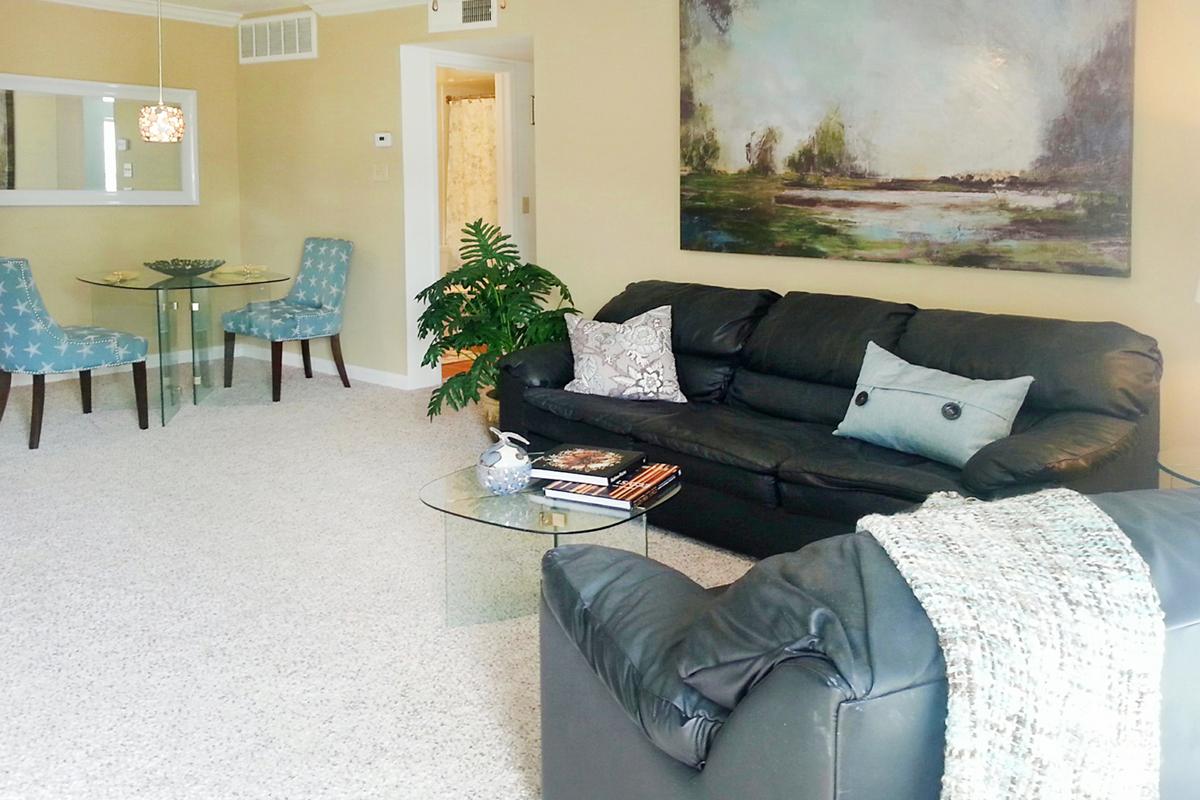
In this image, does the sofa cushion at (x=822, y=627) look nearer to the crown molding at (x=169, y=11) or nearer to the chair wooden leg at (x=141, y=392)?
the chair wooden leg at (x=141, y=392)

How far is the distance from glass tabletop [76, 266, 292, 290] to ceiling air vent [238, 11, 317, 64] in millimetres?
1615

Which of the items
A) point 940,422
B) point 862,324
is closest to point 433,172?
point 862,324

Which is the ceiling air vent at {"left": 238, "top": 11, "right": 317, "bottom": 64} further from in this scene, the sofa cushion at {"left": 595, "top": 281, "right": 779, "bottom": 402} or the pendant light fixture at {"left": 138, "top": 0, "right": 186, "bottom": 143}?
the sofa cushion at {"left": 595, "top": 281, "right": 779, "bottom": 402}

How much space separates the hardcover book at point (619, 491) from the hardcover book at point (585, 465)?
0.07 feet

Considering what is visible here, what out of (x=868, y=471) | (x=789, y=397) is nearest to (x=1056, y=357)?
(x=868, y=471)

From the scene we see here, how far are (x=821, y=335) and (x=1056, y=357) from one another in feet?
3.00

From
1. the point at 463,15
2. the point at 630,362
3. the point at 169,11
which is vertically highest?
the point at 169,11

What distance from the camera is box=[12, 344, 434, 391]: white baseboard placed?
7.14 meters

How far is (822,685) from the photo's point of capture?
1.42 metres

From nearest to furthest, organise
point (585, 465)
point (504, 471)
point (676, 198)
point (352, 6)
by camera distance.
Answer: point (504, 471), point (585, 465), point (676, 198), point (352, 6)

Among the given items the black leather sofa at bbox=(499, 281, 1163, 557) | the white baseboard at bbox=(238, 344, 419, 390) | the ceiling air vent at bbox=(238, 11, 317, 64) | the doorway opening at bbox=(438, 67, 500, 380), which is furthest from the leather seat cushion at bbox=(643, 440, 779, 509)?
the doorway opening at bbox=(438, 67, 500, 380)

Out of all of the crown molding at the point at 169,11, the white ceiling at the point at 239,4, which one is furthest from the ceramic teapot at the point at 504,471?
the crown molding at the point at 169,11

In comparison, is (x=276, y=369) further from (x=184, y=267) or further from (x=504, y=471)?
(x=504, y=471)

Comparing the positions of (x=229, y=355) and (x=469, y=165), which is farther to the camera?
(x=469, y=165)
